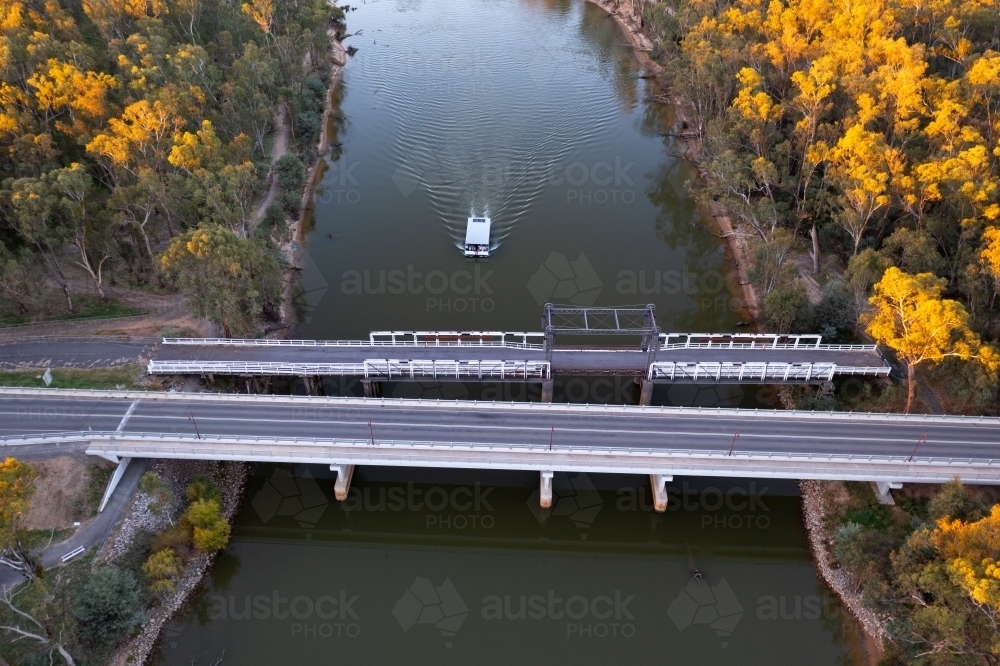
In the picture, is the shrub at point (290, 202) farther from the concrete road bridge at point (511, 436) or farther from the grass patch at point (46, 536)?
the grass patch at point (46, 536)

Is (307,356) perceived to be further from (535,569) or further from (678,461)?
(678,461)

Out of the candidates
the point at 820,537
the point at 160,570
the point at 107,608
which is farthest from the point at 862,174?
the point at 107,608

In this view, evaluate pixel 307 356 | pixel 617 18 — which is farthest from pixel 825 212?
pixel 617 18

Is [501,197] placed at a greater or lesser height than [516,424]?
greater

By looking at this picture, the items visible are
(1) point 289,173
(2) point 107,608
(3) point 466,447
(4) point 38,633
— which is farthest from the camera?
(1) point 289,173

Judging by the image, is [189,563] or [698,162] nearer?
[189,563]

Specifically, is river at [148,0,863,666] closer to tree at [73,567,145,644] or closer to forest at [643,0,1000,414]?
tree at [73,567,145,644]

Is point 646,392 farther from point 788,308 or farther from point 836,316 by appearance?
point 836,316

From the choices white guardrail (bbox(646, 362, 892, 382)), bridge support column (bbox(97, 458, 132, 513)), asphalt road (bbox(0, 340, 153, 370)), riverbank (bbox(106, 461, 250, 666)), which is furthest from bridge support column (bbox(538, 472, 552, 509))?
asphalt road (bbox(0, 340, 153, 370))
